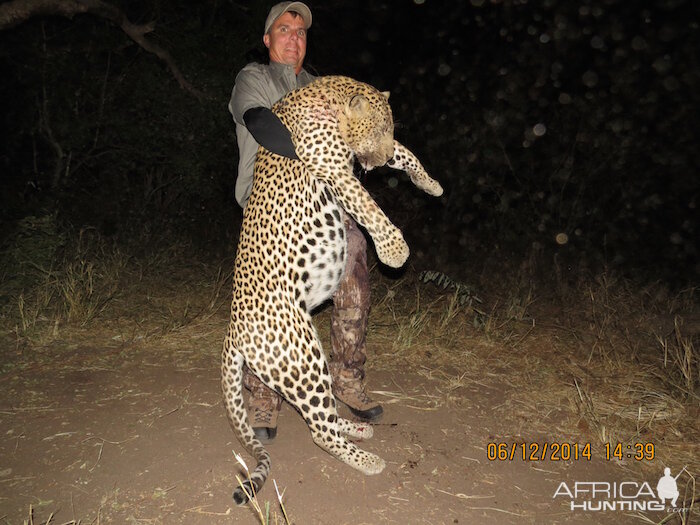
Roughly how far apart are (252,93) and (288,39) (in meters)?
0.39

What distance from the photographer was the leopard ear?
2.57 m

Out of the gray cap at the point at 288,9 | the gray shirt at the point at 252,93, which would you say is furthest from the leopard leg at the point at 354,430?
the gray cap at the point at 288,9

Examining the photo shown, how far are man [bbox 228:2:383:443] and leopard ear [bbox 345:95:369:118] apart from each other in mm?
320

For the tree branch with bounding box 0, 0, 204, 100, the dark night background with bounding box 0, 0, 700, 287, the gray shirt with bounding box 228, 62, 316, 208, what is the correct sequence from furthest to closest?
the dark night background with bounding box 0, 0, 700, 287, the tree branch with bounding box 0, 0, 204, 100, the gray shirt with bounding box 228, 62, 316, 208

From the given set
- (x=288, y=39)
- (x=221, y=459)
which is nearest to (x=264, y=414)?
(x=221, y=459)

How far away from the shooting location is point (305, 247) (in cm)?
264

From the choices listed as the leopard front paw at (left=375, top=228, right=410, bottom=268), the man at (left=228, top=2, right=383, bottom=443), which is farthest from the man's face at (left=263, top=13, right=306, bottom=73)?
the leopard front paw at (left=375, top=228, right=410, bottom=268)

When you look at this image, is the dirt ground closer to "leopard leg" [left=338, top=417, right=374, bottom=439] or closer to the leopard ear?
"leopard leg" [left=338, top=417, right=374, bottom=439]

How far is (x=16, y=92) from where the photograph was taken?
24.8 feet

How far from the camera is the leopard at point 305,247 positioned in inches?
102

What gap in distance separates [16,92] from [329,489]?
7510 mm

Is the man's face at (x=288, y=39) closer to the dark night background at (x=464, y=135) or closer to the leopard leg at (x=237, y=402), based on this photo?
the leopard leg at (x=237, y=402)

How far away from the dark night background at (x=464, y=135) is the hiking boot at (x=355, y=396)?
407 centimetres

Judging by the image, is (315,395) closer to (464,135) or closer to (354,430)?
(354,430)
